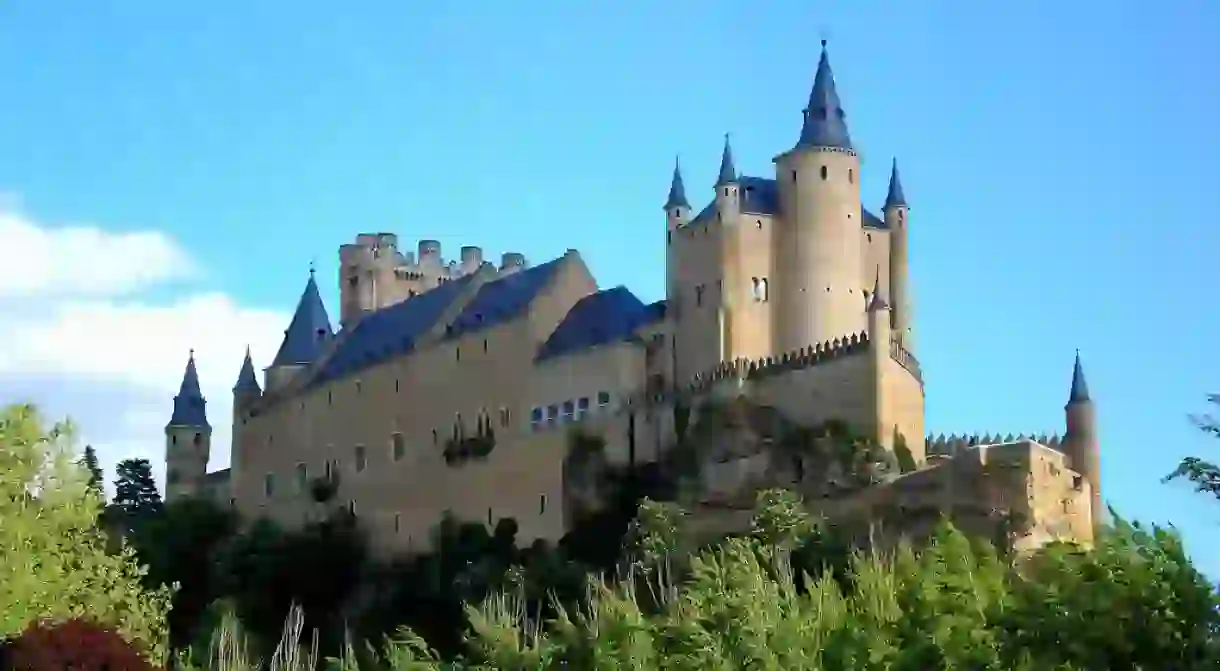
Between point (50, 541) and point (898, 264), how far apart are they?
3400cm

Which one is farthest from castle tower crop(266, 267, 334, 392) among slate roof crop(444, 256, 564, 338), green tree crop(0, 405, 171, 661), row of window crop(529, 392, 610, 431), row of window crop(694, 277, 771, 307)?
green tree crop(0, 405, 171, 661)

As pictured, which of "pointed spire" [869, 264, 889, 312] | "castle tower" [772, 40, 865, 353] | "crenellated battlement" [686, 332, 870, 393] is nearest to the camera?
"pointed spire" [869, 264, 889, 312]

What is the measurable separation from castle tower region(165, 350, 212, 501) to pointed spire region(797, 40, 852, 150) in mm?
42993

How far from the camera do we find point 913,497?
66625 millimetres

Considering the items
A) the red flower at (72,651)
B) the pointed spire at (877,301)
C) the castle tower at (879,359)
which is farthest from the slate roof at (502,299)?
the red flower at (72,651)

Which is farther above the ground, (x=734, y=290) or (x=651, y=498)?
(x=734, y=290)

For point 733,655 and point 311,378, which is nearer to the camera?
point 733,655

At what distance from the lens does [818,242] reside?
A: 73250mm

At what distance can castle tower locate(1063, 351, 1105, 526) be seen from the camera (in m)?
70.1

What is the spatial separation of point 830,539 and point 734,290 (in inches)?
442

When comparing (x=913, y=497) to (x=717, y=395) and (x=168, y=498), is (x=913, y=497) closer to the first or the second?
(x=717, y=395)

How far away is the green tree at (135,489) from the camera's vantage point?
354 ft

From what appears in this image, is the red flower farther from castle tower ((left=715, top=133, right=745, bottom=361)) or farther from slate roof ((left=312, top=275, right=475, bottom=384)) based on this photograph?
slate roof ((left=312, top=275, right=475, bottom=384))

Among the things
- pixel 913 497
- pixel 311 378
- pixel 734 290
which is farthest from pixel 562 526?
pixel 311 378
